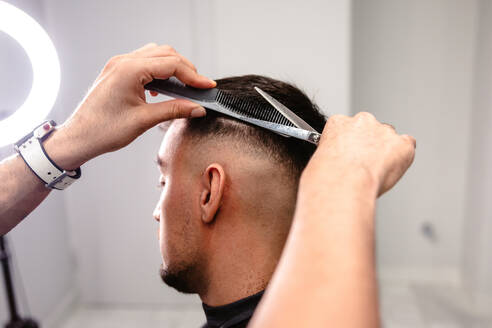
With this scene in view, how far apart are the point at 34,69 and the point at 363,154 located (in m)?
0.99

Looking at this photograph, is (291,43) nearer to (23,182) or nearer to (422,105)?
(422,105)

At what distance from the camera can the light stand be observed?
6.07 ft

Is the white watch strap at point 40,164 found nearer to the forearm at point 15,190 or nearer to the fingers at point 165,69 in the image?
the forearm at point 15,190

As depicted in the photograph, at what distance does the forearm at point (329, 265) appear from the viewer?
420 millimetres

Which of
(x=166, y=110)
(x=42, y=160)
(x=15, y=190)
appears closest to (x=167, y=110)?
(x=166, y=110)

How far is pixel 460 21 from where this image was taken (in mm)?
2506

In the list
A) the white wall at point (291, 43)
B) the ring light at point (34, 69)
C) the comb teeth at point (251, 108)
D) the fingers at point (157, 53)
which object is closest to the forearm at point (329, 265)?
the comb teeth at point (251, 108)

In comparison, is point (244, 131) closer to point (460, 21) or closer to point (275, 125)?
point (275, 125)

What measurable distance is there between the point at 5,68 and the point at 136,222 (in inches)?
46.5

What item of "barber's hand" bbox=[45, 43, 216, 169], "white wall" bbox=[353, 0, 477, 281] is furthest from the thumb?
"white wall" bbox=[353, 0, 477, 281]

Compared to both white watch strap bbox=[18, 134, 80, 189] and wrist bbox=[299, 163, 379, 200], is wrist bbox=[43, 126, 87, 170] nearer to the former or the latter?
white watch strap bbox=[18, 134, 80, 189]

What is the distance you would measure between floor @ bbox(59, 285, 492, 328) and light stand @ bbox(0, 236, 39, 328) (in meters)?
0.64

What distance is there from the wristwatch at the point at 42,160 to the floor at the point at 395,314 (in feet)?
6.16

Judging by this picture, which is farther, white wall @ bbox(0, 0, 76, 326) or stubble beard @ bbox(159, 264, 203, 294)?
white wall @ bbox(0, 0, 76, 326)
